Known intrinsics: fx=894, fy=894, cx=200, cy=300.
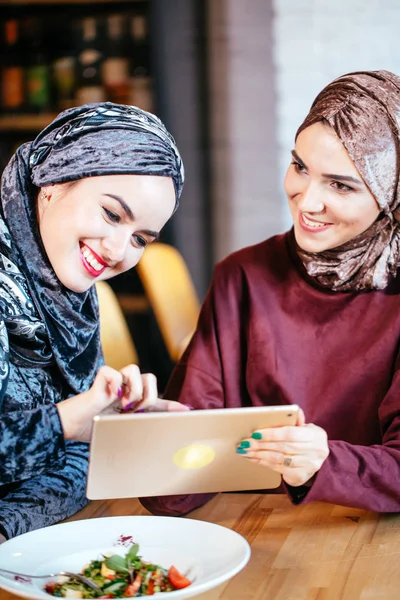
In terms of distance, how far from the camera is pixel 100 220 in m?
1.43

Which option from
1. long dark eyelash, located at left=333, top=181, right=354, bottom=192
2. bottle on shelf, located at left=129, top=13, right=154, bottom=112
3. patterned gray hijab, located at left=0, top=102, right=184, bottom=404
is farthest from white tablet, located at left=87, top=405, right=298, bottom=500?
bottle on shelf, located at left=129, top=13, right=154, bottom=112

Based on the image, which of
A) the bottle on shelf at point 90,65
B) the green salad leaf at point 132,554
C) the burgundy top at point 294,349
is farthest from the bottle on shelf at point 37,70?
the green salad leaf at point 132,554

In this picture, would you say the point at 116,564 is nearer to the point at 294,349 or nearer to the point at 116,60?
the point at 294,349

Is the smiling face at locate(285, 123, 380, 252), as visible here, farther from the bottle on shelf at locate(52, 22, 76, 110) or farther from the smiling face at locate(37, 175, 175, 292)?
the bottle on shelf at locate(52, 22, 76, 110)

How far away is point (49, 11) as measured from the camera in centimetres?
430

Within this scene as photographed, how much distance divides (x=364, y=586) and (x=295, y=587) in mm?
90

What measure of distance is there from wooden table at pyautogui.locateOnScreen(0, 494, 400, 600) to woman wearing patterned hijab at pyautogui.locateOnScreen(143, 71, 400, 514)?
0.04m

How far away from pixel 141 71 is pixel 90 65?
0.26 metres

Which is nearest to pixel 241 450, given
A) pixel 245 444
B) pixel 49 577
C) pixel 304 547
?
pixel 245 444

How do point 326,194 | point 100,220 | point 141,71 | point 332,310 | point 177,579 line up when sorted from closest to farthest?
point 177,579
point 100,220
point 326,194
point 332,310
point 141,71

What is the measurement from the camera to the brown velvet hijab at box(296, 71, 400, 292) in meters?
1.54

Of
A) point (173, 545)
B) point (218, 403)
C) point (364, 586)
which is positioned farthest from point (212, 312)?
point (364, 586)

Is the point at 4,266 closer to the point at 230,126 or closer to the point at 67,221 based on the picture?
the point at 67,221

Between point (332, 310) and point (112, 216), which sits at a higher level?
point (112, 216)
